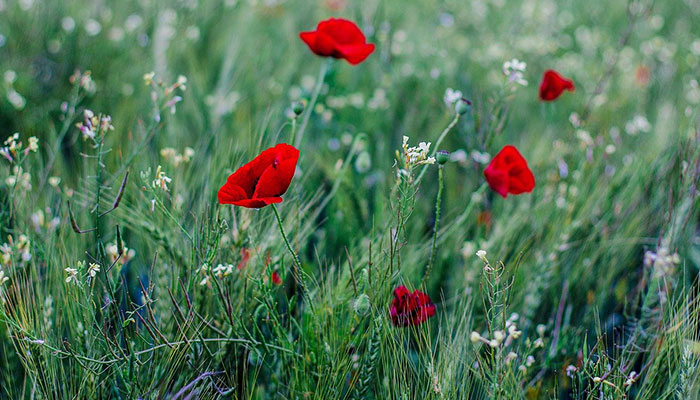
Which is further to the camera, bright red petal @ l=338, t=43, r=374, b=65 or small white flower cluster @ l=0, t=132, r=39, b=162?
bright red petal @ l=338, t=43, r=374, b=65

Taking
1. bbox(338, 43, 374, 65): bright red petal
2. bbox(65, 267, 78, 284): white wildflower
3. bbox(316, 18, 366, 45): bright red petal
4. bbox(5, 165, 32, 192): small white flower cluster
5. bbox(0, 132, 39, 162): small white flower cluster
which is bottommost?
bbox(65, 267, 78, 284): white wildflower

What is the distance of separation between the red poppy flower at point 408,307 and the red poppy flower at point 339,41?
47 centimetres

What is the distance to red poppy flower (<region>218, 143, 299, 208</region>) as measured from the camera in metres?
0.81

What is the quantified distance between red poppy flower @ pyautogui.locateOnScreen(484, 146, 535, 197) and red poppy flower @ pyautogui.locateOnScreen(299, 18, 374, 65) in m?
0.32

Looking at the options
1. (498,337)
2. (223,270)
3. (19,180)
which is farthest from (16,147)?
(498,337)

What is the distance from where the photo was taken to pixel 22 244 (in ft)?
3.18

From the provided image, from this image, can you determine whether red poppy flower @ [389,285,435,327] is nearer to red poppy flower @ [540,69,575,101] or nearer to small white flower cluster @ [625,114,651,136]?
red poppy flower @ [540,69,575,101]

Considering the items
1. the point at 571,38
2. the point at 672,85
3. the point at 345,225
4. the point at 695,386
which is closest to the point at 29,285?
the point at 345,225

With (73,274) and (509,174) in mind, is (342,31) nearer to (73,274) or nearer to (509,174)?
(509,174)

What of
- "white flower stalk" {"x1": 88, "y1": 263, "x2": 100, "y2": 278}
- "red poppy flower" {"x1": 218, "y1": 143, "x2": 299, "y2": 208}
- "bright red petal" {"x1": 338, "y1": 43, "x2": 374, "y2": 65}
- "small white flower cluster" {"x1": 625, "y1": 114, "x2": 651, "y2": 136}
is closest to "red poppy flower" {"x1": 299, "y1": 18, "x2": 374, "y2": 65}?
"bright red petal" {"x1": 338, "y1": 43, "x2": 374, "y2": 65}

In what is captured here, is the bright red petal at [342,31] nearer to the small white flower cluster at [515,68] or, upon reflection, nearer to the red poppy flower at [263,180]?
the small white flower cluster at [515,68]

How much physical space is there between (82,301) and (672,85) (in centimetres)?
210

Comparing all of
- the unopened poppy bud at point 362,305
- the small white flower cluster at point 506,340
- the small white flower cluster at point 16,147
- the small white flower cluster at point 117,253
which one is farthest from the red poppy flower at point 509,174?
the small white flower cluster at point 16,147

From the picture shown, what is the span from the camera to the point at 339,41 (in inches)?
48.7
